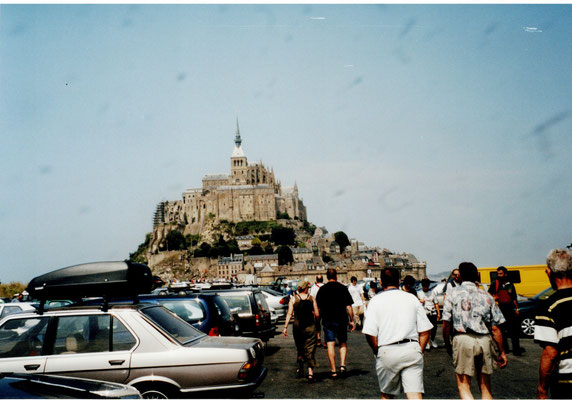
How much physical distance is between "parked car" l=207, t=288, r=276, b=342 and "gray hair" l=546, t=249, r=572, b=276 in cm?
903

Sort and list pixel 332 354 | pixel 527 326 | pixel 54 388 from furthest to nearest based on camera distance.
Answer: pixel 527 326 → pixel 332 354 → pixel 54 388

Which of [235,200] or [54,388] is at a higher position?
[235,200]

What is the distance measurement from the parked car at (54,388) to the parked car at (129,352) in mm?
1329

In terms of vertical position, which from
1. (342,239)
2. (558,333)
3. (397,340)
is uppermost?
(342,239)

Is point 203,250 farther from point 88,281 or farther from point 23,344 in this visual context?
point 23,344

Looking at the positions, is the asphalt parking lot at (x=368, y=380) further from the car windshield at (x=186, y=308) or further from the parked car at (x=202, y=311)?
the car windshield at (x=186, y=308)

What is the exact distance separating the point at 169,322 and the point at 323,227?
16102 centimetres

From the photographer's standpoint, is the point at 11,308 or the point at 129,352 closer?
the point at 129,352

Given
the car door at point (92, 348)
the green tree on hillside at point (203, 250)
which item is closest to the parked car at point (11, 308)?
the car door at point (92, 348)

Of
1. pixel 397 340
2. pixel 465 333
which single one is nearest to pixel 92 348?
pixel 397 340

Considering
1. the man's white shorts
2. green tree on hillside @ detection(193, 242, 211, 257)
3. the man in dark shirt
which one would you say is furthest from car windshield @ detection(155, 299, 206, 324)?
green tree on hillside @ detection(193, 242, 211, 257)

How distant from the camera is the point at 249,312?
515 inches

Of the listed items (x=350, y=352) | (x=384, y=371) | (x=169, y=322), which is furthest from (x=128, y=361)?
Answer: (x=350, y=352)

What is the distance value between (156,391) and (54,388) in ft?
6.69
